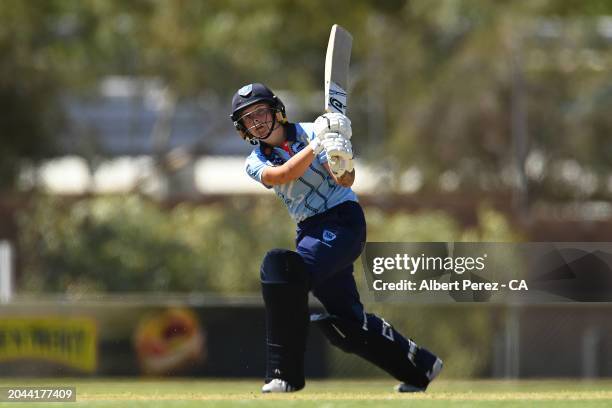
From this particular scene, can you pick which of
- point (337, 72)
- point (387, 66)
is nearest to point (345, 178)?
point (337, 72)

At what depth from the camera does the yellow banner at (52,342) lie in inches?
623

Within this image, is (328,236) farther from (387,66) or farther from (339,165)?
(387,66)

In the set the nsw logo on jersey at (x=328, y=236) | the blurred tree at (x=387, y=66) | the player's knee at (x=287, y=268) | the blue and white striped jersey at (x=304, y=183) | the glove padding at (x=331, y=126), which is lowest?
the player's knee at (x=287, y=268)

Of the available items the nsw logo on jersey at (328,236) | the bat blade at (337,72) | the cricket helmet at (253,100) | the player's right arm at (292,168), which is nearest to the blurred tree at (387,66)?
the bat blade at (337,72)

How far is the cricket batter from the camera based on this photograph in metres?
7.89

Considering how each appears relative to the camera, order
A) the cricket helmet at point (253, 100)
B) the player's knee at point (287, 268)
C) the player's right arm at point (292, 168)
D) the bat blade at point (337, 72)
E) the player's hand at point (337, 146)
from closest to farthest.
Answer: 1. the player's hand at point (337, 146)
2. the player's right arm at point (292, 168)
3. the player's knee at point (287, 268)
4. the cricket helmet at point (253, 100)
5. the bat blade at point (337, 72)

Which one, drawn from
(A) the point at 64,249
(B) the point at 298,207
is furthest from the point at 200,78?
(B) the point at 298,207

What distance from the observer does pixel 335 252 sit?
791 centimetres

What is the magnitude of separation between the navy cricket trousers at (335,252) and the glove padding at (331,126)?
1.84 feet

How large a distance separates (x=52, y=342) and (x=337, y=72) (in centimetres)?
837

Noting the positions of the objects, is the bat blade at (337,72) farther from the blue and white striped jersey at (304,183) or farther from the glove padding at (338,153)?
the glove padding at (338,153)

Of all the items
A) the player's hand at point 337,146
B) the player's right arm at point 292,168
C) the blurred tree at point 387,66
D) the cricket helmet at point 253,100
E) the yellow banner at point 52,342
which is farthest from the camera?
the blurred tree at point 387,66

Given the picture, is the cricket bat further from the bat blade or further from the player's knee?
the player's knee

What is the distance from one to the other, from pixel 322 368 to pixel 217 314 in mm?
1346
